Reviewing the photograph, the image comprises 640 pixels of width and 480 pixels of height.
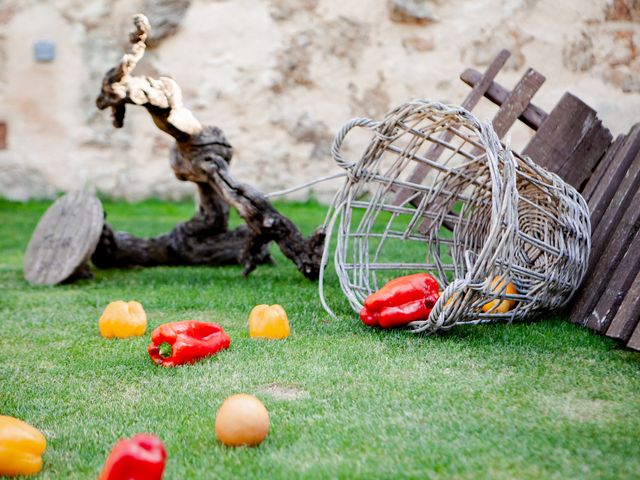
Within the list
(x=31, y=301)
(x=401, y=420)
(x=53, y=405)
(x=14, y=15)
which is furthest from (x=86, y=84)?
(x=401, y=420)

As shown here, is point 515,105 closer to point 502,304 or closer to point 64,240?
point 502,304

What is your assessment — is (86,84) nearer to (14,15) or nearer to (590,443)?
(14,15)

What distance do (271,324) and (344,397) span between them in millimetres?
832

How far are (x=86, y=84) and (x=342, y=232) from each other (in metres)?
6.34

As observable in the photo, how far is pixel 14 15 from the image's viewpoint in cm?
896

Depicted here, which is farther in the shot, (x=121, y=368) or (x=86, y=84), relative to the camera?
(x=86, y=84)

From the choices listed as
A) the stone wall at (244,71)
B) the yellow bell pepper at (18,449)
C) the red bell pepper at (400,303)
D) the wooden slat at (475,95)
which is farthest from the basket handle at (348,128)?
the stone wall at (244,71)

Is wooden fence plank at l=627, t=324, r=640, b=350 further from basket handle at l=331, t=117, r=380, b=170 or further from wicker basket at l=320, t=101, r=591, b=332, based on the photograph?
basket handle at l=331, t=117, r=380, b=170

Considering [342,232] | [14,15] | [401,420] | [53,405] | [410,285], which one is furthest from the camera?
[14,15]

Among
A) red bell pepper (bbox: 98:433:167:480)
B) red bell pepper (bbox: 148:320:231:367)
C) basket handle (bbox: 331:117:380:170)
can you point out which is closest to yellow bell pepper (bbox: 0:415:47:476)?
red bell pepper (bbox: 98:433:167:480)

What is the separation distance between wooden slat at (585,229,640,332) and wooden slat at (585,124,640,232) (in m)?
0.46

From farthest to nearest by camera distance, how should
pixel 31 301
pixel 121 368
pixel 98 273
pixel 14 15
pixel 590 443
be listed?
pixel 14 15 → pixel 98 273 → pixel 31 301 → pixel 121 368 → pixel 590 443

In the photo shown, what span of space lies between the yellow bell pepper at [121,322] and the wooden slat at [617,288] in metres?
1.94

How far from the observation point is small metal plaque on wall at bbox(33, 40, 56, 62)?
8.92 m
